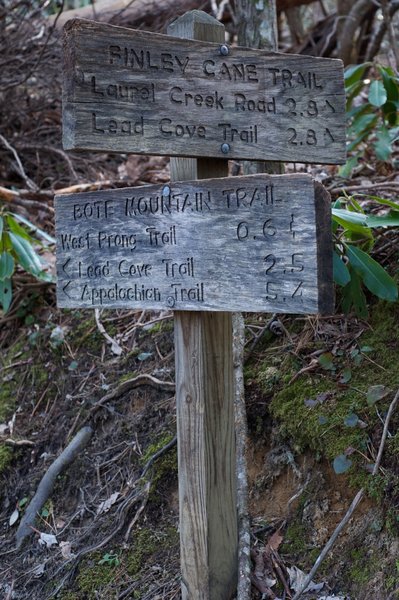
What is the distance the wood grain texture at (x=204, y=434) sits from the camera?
103 inches

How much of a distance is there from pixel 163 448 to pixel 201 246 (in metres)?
1.44

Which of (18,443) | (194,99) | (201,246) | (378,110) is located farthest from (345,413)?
(378,110)

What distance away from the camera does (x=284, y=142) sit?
8.25ft

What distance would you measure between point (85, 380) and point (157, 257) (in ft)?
6.68

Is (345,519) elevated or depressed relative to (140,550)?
elevated

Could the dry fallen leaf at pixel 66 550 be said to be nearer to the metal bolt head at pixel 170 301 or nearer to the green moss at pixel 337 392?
the green moss at pixel 337 392

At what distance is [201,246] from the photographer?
94.7 inches

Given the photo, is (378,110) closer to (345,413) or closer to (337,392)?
(337,392)

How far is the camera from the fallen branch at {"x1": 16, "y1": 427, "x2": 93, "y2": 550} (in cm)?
378

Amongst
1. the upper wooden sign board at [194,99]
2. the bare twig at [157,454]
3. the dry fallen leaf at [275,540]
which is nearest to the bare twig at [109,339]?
the bare twig at [157,454]

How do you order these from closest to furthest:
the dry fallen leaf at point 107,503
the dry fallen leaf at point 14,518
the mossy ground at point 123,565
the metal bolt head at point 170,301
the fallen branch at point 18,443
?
the metal bolt head at point 170,301 → the mossy ground at point 123,565 → the dry fallen leaf at point 107,503 → the dry fallen leaf at point 14,518 → the fallen branch at point 18,443


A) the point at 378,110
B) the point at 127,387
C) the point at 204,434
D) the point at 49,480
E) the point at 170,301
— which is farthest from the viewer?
the point at 378,110

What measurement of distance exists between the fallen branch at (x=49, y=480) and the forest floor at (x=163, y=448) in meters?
0.03

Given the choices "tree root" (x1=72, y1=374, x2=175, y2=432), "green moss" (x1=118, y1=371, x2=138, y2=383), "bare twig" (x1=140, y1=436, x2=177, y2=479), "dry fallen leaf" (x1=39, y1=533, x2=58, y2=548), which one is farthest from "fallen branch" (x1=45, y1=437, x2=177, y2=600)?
"green moss" (x1=118, y1=371, x2=138, y2=383)
